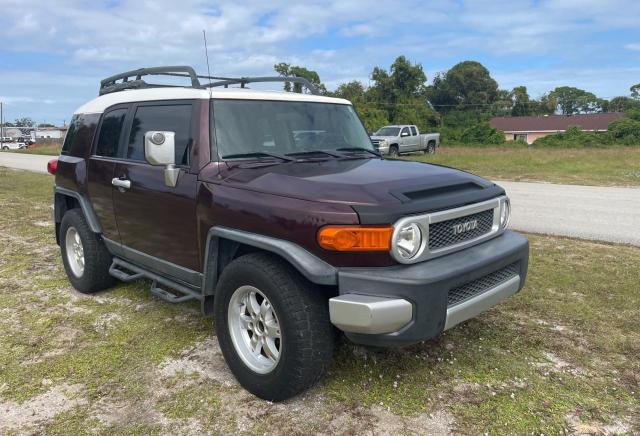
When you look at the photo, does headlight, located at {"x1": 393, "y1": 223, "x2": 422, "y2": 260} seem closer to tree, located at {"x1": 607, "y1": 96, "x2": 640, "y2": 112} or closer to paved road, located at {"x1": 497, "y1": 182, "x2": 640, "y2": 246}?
paved road, located at {"x1": 497, "y1": 182, "x2": 640, "y2": 246}

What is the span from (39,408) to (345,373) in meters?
1.91

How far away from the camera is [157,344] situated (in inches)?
156

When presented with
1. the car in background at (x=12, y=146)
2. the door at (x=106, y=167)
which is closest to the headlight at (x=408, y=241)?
the door at (x=106, y=167)

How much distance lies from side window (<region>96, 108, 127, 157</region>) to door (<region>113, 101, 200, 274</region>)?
171 millimetres

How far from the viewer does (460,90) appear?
6906 centimetres

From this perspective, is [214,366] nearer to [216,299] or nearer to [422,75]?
[216,299]

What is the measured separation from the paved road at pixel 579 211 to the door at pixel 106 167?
608cm

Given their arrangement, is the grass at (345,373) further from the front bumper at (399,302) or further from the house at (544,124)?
the house at (544,124)

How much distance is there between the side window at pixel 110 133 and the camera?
4562mm

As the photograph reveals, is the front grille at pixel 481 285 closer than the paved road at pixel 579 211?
Yes

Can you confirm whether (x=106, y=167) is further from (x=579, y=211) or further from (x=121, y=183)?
(x=579, y=211)

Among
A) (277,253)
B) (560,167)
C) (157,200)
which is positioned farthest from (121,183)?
(560,167)

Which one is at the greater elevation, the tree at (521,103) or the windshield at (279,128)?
the tree at (521,103)

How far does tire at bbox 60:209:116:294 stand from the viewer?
493 centimetres
